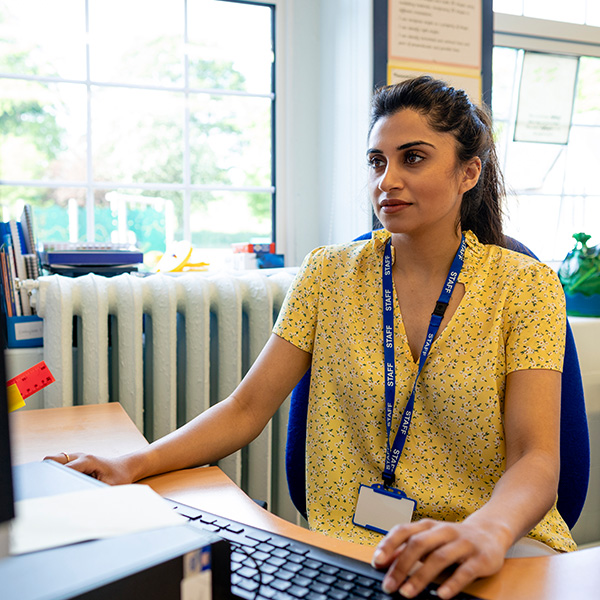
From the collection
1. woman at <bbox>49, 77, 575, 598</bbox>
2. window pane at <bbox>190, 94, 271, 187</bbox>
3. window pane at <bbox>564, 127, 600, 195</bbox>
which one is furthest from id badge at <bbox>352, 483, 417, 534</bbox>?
window pane at <bbox>564, 127, 600, 195</bbox>

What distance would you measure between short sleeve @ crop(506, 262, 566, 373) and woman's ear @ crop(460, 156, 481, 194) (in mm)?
219

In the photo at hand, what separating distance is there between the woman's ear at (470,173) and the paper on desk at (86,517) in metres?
0.98

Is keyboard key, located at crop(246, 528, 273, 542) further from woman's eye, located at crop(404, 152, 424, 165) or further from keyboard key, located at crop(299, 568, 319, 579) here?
woman's eye, located at crop(404, 152, 424, 165)

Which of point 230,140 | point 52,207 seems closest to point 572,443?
point 230,140

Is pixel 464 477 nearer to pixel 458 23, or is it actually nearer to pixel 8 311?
pixel 8 311

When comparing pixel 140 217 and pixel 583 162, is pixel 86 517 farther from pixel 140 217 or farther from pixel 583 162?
pixel 583 162

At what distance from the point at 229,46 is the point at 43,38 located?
0.61m

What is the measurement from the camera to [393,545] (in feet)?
2.16

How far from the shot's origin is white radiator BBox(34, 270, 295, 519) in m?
1.68

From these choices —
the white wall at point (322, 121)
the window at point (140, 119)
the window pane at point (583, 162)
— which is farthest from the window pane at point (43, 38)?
the window pane at point (583, 162)

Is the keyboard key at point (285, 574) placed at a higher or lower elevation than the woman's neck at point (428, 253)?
lower

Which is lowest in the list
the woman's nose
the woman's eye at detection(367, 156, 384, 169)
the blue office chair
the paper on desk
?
the blue office chair

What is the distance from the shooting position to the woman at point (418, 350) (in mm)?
1142

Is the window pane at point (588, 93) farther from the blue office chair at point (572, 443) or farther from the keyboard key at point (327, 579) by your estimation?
the keyboard key at point (327, 579)
